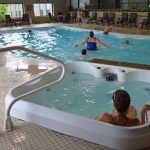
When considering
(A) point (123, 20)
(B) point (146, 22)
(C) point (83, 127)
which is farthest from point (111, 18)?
(C) point (83, 127)

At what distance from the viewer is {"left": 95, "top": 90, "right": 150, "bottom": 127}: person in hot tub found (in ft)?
8.71

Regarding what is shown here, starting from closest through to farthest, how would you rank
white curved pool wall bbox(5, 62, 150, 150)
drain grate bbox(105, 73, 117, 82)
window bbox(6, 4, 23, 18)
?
white curved pool wall bbox(5, 62, 150, 150)
drain grate bbox(105, 73, 117, 82)
window bbox(6, 4, 23, 18)

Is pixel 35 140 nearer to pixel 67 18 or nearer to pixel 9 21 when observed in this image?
pixel 9 21

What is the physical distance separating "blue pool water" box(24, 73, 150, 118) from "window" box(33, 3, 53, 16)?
45.5ft

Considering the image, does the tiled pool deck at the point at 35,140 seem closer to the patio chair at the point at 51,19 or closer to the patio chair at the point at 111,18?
the patio chair at the point at 111,18

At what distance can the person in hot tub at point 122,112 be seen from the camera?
8.71 ft

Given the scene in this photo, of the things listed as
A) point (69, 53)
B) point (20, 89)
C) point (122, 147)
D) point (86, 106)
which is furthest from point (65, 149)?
point (69, 53)

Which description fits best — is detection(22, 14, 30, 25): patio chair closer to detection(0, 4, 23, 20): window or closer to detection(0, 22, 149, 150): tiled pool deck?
detection(0, 4, 23, 20): window

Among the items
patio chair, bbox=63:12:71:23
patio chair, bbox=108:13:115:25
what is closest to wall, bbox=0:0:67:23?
patio chair, bbox=63:12:71:23

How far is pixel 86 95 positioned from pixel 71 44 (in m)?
5.87

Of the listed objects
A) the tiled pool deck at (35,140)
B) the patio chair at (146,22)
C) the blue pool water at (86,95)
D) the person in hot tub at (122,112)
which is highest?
the patio chair at (146,22)

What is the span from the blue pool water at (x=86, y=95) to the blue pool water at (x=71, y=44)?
6.92ft

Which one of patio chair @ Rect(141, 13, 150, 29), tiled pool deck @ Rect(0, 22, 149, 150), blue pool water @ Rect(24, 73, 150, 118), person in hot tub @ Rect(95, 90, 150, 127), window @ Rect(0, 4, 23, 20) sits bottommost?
blue pool water @ Rect(24, 73, 150, 118)

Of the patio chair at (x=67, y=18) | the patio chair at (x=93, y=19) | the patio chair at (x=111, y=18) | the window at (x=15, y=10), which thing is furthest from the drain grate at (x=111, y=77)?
the window at (x=15, y=10)
